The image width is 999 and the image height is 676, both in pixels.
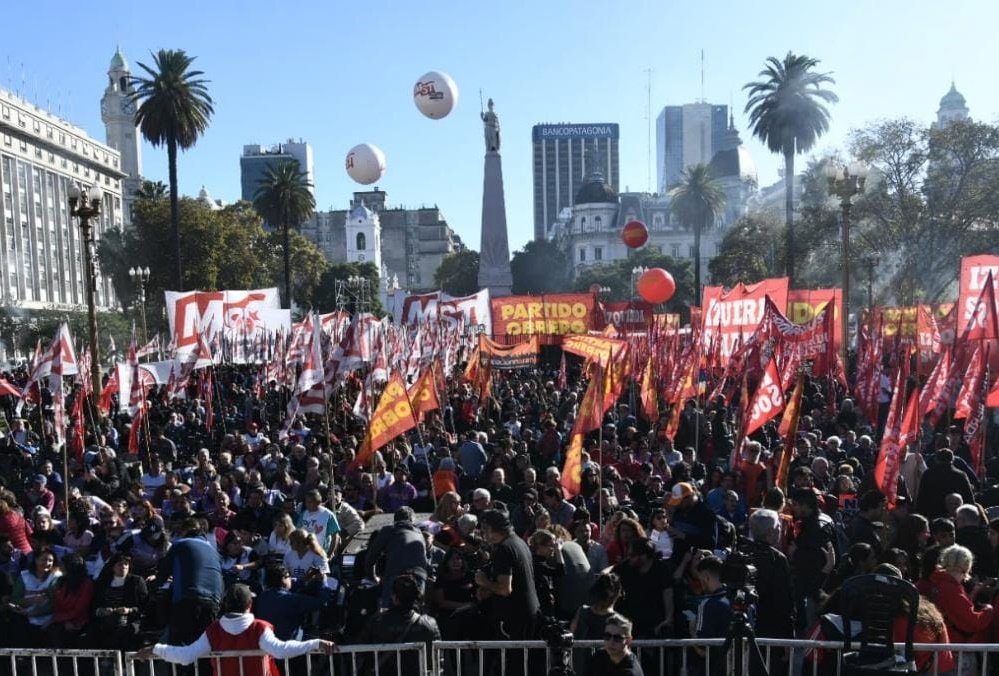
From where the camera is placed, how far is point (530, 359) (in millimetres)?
23781

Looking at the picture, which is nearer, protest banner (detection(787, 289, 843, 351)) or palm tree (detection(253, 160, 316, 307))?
protest banner (detection(787, 289, 843, 351))

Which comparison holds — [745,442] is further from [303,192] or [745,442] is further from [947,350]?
[303,192]

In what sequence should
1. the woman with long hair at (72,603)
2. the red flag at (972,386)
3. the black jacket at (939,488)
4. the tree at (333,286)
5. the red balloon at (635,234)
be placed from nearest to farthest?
1. the woman with long hair at (72,603)
2. the black jacket at (939,488)
3. the red flag at (972,386)
4. the red balloon at (635,234)
5. the tree at (333,286)

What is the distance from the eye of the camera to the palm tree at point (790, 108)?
44.1 meters

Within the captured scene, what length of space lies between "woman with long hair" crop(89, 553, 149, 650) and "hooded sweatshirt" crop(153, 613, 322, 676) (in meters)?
2.33

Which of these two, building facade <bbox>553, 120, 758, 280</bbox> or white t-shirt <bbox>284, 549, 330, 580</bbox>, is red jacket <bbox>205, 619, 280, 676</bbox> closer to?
white t-shirt <bbox>284, 549, 330, 580</bbox>

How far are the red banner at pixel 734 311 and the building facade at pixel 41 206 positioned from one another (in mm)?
66376

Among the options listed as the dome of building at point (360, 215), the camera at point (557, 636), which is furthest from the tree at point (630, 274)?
the camera at point (557, 636)

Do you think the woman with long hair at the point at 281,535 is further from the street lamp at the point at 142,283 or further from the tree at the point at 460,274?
the tree at the point at 460,274

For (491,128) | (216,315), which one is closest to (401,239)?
(491,128)

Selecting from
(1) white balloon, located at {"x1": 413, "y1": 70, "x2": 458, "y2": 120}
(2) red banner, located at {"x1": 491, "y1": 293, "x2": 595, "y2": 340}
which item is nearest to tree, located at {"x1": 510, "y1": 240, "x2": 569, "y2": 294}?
(2) red banner, located at {"x1": 491, "y1": 293, "x2": 595, "y2": 340}

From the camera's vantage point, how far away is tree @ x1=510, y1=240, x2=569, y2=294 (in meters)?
117

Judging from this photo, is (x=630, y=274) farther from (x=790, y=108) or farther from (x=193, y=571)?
(x=193, y=571)

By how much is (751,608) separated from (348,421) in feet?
51.4
